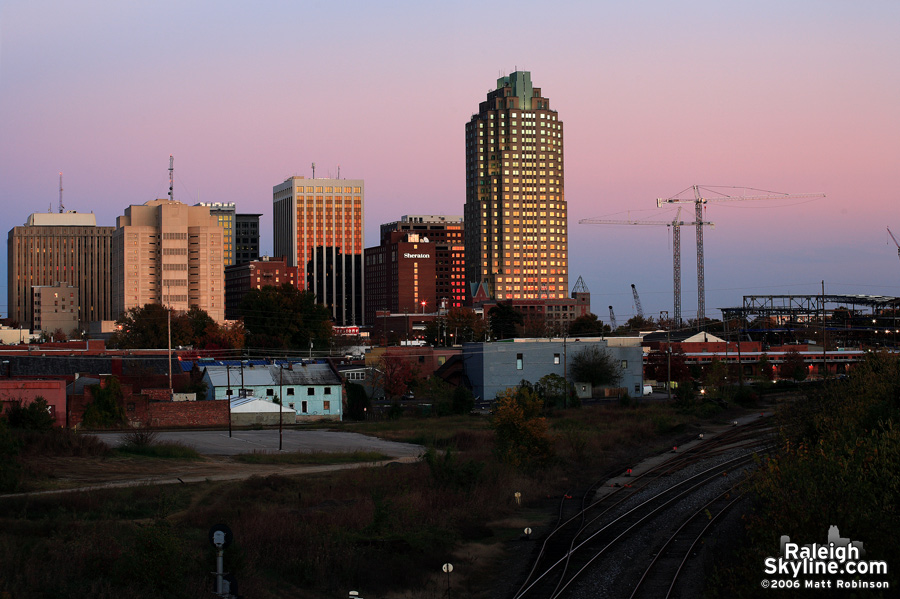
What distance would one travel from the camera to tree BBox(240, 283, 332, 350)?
134875 millimetres

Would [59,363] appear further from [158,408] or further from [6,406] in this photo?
[6,406]

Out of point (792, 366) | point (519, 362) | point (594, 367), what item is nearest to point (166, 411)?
point (519, 362)

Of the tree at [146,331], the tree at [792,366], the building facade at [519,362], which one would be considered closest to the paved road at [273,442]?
the building facade at [519,362]

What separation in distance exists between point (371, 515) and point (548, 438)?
53.0ft

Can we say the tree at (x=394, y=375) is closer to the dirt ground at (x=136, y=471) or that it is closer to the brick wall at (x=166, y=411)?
the brick wall at (x=166, y=411)

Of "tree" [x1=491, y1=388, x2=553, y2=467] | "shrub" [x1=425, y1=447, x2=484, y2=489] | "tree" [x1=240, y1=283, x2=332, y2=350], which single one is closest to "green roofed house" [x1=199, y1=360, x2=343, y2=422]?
"tree" [x1=491, y1=388, x2=553, y2=467]

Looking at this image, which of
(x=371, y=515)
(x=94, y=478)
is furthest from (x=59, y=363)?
(x=371, y=515)

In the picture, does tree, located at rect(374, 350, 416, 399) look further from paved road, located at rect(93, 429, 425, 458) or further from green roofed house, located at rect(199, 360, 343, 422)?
paved road, located at rect(93, 429, 425, 458)

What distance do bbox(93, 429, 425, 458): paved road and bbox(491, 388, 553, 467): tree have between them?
20.7 feet

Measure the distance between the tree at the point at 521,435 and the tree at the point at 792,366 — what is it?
73907 mm

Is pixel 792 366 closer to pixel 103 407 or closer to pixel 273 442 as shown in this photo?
pixel 273 442

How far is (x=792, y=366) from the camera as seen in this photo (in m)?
116

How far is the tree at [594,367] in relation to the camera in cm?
9681

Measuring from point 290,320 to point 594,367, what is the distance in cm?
5575
